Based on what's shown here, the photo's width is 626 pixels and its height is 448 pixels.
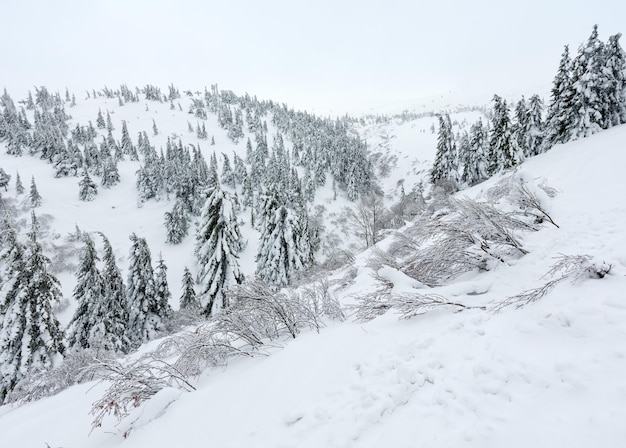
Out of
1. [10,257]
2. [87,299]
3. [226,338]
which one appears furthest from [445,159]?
[10,257]

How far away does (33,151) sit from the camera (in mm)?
67625

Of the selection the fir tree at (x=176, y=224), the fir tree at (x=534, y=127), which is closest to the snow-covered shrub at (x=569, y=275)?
the fir tree at (x=534, y=127)

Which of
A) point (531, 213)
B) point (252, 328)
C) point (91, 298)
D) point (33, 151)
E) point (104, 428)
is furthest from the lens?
point (33, 151)

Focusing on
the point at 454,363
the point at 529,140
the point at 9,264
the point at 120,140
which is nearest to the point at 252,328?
the point at 454,363

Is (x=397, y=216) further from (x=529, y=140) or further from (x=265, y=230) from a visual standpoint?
(x=265, y=230)

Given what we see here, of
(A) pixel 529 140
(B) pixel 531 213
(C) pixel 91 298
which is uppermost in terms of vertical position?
(A) pixel 529 140

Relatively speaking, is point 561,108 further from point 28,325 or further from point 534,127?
point 28,325

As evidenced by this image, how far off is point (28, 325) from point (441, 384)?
1802cm

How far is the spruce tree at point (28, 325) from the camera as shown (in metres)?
12.9

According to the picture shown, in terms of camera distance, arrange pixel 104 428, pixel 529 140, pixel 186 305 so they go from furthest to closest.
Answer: pixel 529 140
pixel 186 305
pixel 104 428

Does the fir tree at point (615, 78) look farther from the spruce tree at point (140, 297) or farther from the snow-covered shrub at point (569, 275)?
the spruce tree at point (140, 297)

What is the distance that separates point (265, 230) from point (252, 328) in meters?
18.3

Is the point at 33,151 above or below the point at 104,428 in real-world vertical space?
above

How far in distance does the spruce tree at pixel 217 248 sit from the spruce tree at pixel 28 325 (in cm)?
710
